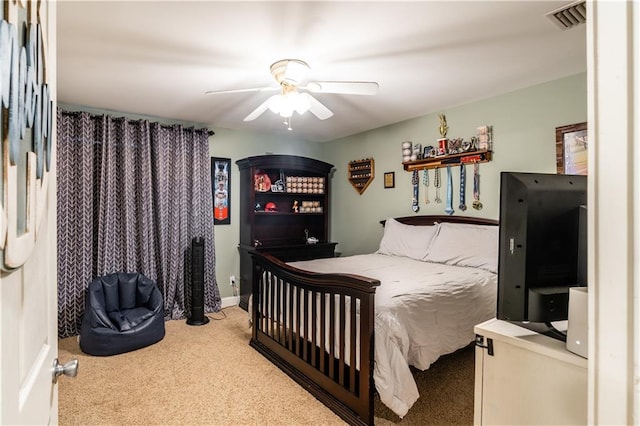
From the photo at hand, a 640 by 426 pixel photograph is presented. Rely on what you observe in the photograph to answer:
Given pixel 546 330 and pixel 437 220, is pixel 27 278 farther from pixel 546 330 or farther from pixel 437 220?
pixel 437 220

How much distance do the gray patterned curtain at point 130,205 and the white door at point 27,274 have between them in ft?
9.52

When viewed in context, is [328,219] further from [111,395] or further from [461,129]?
[111,395]

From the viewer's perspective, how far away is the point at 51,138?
0.81 m

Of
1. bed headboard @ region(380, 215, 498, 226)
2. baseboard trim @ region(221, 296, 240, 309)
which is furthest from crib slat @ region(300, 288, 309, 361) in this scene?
baseboard trim @ region(221, 296, 240, 309)

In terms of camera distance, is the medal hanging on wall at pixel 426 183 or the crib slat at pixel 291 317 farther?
the medal hanging on wall at pixel 426 183

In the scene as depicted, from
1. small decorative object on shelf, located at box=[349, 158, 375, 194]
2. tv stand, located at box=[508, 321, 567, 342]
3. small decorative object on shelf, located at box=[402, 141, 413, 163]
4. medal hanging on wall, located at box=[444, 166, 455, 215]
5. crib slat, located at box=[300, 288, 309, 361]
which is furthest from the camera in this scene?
small decorative object on shelf, located at box=[349, 158, 375, 194]

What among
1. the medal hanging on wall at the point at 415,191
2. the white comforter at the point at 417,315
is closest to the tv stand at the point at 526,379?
the white comforter at the point at 417,315

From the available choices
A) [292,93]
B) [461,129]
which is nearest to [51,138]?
[292,93]

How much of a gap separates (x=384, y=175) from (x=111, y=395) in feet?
11.3

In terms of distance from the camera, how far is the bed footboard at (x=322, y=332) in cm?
192

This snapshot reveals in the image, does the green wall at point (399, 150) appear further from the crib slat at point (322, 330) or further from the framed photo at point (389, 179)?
the crib slat at point (322, 330)

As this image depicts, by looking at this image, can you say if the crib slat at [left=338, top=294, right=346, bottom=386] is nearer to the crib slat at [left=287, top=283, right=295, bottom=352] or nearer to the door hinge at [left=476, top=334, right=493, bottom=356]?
the crib slat at [left=287, top=283, right=295, bottom=352]

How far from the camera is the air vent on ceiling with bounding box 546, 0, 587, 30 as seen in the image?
5.76ft

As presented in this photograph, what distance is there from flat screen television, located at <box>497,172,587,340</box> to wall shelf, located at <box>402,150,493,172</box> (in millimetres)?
2387
